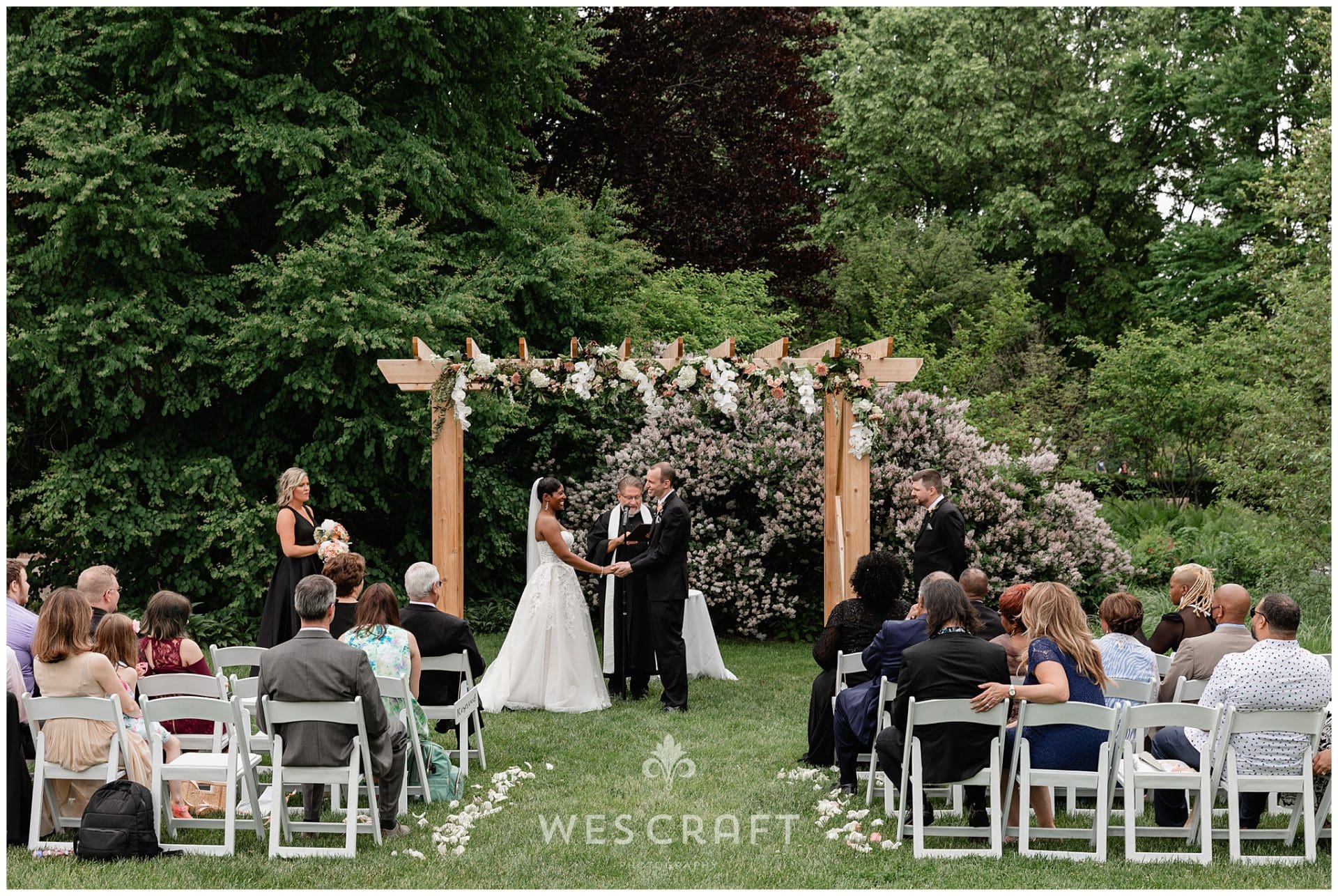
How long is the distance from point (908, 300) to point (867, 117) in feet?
17.7

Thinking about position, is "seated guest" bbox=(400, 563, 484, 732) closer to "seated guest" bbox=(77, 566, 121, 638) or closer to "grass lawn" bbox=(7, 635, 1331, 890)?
"grass lawn" bbox=(7, 635, 1331, 890)

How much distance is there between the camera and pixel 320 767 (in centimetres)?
573

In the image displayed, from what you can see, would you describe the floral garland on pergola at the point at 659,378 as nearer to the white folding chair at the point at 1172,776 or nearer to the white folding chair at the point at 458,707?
the white folding chair at the point at 458,707

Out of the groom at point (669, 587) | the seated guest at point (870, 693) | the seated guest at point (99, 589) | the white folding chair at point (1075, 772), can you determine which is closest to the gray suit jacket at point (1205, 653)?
the white folding chair at point (1075, 772)

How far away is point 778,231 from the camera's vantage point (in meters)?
20.6

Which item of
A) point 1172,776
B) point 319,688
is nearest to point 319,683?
point 319,688

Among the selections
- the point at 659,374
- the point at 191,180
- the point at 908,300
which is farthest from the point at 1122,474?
the point at 191,180

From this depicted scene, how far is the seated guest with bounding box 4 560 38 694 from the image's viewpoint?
663cm

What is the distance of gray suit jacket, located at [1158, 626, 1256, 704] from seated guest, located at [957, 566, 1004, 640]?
3.05 feet

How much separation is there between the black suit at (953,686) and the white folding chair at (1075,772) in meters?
0.20

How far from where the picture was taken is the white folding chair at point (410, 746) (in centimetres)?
632

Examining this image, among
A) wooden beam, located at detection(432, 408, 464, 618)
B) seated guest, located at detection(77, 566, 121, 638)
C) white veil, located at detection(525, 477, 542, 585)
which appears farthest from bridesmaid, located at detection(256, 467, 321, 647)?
seated guest, located at detection(77, 566, 121, 638)

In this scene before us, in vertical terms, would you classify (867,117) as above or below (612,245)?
above

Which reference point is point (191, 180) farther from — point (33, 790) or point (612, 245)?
point (33, 790)
